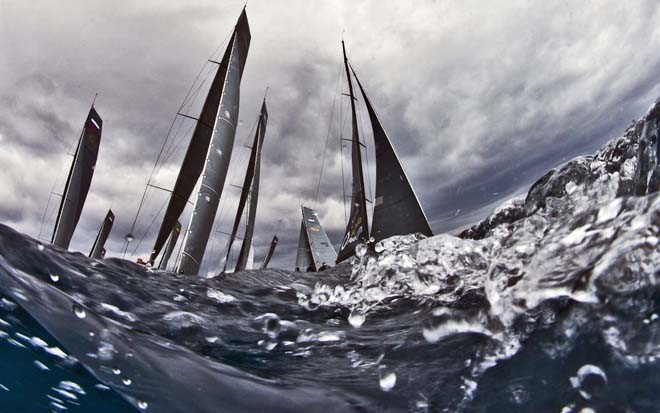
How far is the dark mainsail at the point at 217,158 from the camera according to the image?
11.8 m

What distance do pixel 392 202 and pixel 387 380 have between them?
8.55m

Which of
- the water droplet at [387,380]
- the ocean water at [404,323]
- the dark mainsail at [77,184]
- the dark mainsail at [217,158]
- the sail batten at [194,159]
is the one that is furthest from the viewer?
the dark mainsail at [77,184]

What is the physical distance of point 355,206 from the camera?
49.9 feet

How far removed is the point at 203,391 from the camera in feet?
15.2

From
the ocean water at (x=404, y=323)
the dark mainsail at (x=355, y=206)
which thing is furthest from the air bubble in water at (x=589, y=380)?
the dark mainsail at (x=355, y=206)

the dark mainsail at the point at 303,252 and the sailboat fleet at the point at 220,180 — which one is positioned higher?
the dark mainsail at the point at 303,252

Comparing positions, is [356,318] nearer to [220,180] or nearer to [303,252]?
[220,180]

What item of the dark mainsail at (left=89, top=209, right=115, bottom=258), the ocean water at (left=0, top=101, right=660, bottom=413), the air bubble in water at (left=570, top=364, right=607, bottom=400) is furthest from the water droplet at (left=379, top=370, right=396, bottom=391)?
the dark mainsail at (left=89, top=209, right=115, bottom=258)

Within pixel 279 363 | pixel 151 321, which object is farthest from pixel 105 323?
pixel 279 363

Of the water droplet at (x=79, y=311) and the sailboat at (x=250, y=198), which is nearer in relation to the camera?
the water droplet at (x=79, y=311)

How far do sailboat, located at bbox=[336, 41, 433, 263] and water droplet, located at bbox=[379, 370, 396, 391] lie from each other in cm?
773

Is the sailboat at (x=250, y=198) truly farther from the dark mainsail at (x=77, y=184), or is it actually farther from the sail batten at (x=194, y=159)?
the dark mainsail at (x=77, y=184)

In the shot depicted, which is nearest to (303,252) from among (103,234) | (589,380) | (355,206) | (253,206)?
(253,206)

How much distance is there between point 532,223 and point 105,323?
4.67 m
